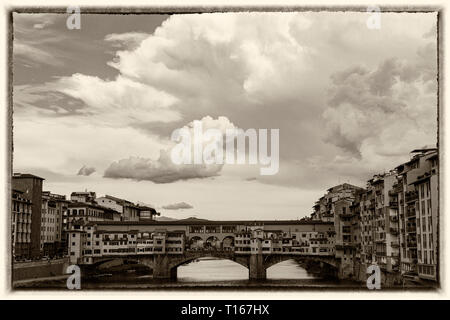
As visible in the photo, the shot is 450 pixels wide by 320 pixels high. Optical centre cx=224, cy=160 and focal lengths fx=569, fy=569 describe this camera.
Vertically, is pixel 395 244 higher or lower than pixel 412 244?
lower

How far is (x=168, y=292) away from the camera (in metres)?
10.6

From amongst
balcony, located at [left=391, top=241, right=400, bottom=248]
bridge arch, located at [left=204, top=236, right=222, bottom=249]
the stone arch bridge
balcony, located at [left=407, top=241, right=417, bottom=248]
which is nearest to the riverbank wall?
the stone arch bridge

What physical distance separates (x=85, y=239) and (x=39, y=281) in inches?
231

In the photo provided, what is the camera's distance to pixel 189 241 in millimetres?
20656

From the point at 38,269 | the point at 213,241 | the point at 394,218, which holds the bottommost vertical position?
the point at 213,241

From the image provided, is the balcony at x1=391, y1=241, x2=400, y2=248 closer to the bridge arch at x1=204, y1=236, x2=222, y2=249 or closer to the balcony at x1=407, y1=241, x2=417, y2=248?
the balcony at x1=407, y1=241, x2=417, y2=248

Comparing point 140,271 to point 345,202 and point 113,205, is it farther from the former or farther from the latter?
point 345,202

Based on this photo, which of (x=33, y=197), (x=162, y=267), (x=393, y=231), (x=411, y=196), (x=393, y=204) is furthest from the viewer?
(x=162, y=267)

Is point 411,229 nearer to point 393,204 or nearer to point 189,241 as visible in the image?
point 393,204

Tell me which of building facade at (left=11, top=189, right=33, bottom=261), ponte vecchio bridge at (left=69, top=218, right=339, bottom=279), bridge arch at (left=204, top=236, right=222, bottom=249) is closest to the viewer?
building facade at (left=11, top=189, right=33, bottom=261)

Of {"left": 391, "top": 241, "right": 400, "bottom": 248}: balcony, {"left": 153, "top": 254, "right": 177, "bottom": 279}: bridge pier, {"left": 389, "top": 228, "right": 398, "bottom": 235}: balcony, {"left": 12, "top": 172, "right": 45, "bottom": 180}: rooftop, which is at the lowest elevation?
{"left": 153, "top": 254, "right": 177, "bottom": 279}: bridge pier

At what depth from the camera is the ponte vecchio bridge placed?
61.3 ft

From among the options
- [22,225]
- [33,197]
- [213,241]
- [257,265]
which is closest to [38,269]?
[33,197]
